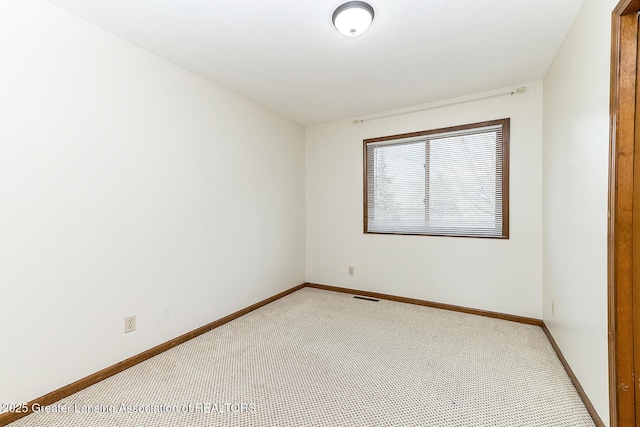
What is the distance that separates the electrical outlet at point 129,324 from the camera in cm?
212

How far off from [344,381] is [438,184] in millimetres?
2385

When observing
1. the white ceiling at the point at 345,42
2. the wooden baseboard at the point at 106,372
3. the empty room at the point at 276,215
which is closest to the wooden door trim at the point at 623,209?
→ the empty room at the point at 276,215

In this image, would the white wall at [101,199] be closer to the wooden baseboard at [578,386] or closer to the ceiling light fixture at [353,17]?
the ceiling light fixture at [353,17]

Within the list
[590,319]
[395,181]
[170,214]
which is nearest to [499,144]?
[395,181]

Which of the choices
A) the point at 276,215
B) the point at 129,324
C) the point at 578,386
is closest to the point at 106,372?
the point at 129,324

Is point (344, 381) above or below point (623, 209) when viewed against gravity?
below

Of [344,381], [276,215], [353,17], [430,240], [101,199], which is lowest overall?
[344,381]

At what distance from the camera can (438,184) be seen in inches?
133

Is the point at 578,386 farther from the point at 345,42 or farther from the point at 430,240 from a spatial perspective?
the point at 345,42

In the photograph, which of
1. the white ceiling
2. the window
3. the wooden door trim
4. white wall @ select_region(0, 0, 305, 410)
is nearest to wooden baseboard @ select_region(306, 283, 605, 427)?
the wooden door trim

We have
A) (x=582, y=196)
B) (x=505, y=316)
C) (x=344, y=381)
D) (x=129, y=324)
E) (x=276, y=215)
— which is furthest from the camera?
(x=276, y=215)

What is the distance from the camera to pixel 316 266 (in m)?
4.25

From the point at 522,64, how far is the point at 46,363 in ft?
13.3

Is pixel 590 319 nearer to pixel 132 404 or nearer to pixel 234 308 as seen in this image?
pixel 132 404
